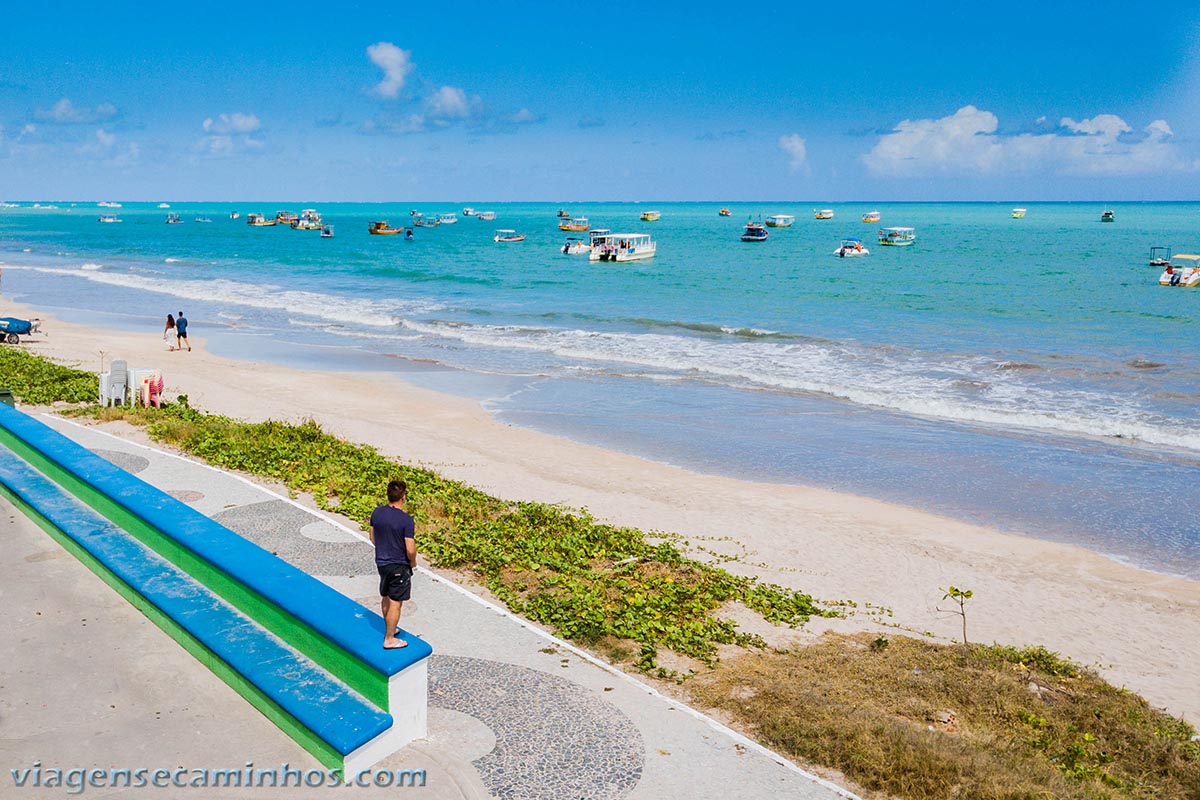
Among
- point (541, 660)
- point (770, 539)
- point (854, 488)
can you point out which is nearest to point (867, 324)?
point (854, 488)

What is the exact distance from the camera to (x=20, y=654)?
24.6 feet

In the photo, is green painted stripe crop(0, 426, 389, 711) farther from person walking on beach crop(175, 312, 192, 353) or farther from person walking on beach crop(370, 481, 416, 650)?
person walking on beach crop(175, 312, 192, 353)

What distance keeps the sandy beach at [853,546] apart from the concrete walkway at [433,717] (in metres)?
3.50

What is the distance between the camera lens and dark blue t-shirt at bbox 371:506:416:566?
711 cm

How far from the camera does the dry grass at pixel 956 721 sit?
21.9 ft

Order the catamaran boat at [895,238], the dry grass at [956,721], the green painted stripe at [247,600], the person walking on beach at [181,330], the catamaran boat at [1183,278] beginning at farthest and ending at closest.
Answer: the catamaran boat at [895,238] → the catamaran boat at [1183,278] → the person walking on beach at [181,330] → the dry grass at [956,721] → the green painted stripe at [247,600]

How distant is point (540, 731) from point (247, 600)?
268 centimetres

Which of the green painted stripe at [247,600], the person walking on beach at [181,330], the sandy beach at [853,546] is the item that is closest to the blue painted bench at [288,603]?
the green painted stripe at [247,600]

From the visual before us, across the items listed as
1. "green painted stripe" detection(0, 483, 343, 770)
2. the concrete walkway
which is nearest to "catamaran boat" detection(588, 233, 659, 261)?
"green painted stripe" detection(0, 483, 343, 770)

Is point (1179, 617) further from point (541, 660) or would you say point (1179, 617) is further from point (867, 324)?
point (867, 324)

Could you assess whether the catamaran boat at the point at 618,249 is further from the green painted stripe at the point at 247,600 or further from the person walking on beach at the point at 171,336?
the green painted stripe at the point at 247,600

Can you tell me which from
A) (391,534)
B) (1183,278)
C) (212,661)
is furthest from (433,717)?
(1183,278)

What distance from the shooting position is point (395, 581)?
712 centimetres

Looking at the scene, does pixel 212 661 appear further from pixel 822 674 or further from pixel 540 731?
pixel 822 674
